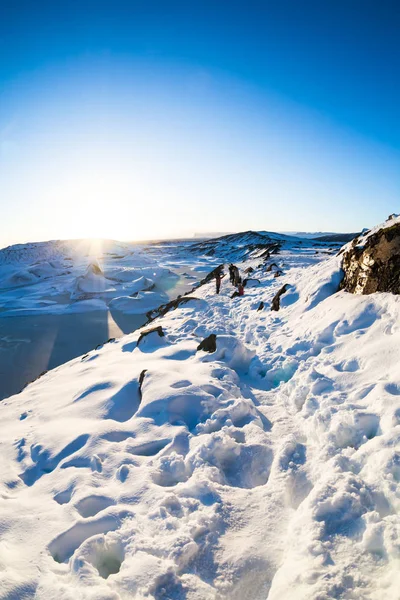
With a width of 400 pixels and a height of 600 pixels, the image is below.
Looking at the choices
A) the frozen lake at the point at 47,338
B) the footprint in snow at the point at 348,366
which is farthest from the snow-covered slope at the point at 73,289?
the footprint in snow at the point at 348,366

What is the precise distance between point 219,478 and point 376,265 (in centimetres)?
608

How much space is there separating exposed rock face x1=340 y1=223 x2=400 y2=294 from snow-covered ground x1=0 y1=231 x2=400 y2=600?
454 mm

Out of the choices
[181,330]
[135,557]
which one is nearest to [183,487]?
[135,557]

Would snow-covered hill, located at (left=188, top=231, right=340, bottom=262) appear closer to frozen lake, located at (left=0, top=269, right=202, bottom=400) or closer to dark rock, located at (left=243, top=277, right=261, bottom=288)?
dark rock, located at (left=243, top=277, right=261, bottom=288)

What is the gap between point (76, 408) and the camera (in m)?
5.97

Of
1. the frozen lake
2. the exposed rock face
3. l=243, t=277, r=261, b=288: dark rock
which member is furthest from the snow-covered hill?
the exposed rock face

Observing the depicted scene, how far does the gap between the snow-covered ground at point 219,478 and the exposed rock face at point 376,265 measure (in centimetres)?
45

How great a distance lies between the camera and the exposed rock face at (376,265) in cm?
660

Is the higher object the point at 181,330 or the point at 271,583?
the point at 181,330

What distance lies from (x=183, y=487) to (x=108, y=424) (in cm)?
210

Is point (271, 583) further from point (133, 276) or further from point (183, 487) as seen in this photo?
point (133, 276)

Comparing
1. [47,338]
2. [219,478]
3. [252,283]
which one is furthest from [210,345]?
[47,338]

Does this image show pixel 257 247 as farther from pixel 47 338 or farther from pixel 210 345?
pixel 210 345

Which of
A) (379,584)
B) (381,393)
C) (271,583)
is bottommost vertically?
(271,583)
